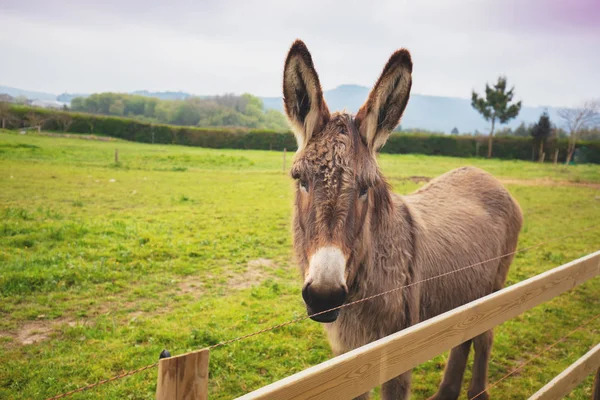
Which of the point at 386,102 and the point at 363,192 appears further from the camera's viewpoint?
the point at 386,102

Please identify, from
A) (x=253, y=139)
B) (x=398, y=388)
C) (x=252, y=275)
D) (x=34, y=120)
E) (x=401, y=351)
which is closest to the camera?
(x=401, y=351)

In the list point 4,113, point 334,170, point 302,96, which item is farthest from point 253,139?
point 334,170

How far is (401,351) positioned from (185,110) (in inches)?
3232

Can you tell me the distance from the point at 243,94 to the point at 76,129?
52.0m

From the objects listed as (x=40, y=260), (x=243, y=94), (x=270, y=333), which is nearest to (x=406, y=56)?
(x=270, y=333)

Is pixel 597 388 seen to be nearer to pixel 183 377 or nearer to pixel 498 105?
pixel 183 377

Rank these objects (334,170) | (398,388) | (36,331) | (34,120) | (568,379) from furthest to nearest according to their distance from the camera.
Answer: (34,120) → (36,331) → (568,379) → (398,388) → (334,170)

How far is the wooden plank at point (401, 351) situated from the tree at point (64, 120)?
181 ft

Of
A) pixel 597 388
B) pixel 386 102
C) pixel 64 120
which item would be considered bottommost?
pixel 597 388

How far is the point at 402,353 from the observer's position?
1.77 metres

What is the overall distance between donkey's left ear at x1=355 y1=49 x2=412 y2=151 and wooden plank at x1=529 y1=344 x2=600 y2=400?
243 centimetres

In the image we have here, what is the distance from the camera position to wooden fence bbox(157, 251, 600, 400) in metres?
1.30

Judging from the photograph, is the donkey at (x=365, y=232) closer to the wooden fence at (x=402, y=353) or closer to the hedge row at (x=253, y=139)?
the wooden fence at (x=402, y=353)

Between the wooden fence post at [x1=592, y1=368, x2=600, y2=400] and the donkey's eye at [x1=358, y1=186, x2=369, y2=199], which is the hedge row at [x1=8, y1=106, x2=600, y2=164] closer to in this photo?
the wooden fence post at [x1=592, y1=368, x2=600, y2=400]
